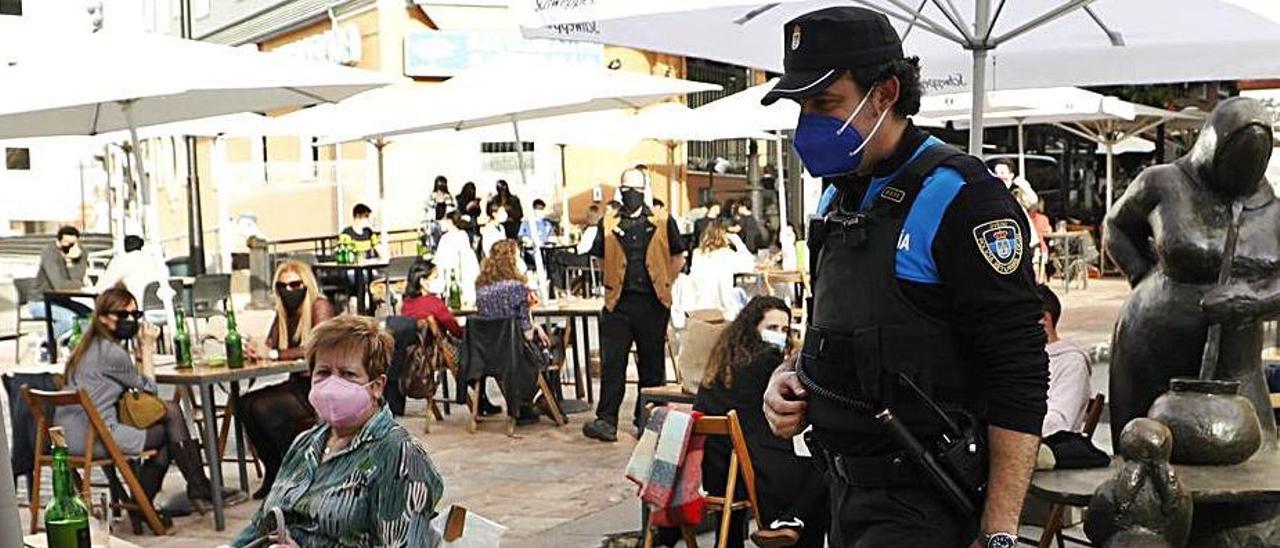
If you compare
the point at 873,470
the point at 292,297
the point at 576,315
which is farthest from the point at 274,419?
the point at 873,470

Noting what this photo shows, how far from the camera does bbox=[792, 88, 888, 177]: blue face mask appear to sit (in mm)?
2883

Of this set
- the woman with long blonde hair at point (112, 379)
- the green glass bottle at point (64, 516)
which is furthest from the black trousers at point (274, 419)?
the green glass bottle at point (64, 516)

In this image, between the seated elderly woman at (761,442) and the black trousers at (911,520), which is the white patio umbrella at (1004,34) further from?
the black trousers at (911,520)

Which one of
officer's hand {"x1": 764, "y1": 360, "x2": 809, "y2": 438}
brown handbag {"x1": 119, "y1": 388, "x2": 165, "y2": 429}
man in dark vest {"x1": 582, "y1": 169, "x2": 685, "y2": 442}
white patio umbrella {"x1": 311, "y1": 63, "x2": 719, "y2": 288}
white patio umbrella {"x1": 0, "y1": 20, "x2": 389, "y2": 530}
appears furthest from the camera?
white patio umbrella {"x1": 311, "y1": 63, "x2": 719, "y2": 288}

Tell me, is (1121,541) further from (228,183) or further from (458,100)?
(228,183)

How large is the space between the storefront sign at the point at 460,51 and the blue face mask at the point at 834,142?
24.8 meters

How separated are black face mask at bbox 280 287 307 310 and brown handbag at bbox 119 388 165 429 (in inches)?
53.7

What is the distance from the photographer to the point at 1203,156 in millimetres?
4680

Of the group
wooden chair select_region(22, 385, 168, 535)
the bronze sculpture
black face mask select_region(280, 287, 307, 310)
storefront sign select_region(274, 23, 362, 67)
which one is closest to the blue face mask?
the bronze sculpture

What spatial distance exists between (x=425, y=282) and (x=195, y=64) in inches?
137

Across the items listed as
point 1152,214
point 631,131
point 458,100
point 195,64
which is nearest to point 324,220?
point 631,131

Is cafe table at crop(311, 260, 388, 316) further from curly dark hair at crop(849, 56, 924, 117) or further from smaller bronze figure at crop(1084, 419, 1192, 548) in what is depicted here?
curly dark hair at crop(849, 56, 924, 117)

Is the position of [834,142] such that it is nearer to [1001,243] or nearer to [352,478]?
[1001,243]

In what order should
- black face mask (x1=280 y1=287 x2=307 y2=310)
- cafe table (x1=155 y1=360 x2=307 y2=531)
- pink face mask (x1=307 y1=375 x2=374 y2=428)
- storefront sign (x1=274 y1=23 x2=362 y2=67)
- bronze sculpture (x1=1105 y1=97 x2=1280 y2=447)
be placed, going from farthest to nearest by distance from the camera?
1. storefront sign (x1=274 y1=23 x2=362 y2=67)
2. black face mask (x1=280 y1=287 x2=307 y2=310)
3. cafe table (x1=155 y1=360 x2=307 y2=531)
4. bronze sculpture (x1=1105 y1=97 x2=1280 y2=447)
5. pink face mask (x1=307 y1=375 x2=374 y2=428)
